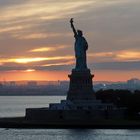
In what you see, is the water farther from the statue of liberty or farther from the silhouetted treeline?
the silhouetted treeline

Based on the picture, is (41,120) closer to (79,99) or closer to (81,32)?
(79,99)

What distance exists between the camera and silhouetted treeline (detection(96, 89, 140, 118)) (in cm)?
6900

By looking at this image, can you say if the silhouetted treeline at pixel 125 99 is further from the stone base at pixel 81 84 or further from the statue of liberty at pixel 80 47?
the statue of liberty at pixel 80 47

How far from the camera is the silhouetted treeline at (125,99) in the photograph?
226 ft

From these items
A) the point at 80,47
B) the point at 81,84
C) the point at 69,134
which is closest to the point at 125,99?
the point at 81,84

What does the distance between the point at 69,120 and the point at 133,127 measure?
5.51 meters

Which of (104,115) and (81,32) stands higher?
(81,32)

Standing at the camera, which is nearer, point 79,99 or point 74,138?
point 74,138

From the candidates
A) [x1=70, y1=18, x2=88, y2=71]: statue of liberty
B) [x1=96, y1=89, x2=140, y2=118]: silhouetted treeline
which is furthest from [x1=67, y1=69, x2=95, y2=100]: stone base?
[x1=96, y1=89, x2=140, y2=118]: silhouetted treeline

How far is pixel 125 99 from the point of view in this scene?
7106 centimetres

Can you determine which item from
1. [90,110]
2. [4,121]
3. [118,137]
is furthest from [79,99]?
[118,137]

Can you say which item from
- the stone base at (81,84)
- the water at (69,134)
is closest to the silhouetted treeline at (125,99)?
the stone base at (81,84)

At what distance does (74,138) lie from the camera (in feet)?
171

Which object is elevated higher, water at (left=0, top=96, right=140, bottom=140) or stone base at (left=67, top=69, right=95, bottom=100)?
stone base at (left=67, top=69, right=95, bottom=100)
